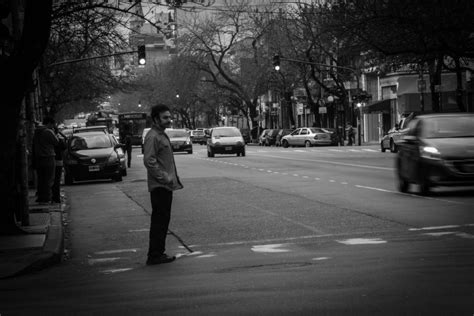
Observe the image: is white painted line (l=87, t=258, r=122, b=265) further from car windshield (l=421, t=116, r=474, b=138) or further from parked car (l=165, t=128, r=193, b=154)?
parked car (l=165, t=128, r=193, b=154)

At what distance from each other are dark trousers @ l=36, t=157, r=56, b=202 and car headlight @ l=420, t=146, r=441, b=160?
770 centimetres

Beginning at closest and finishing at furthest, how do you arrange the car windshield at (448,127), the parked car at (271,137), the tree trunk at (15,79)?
the tree trunk at (15,79) < the car windshield at (448,127) < the parked car at (271,137)

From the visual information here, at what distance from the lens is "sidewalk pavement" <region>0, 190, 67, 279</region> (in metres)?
11.9

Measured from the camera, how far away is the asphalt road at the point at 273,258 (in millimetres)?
8336

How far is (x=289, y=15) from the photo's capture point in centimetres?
7881

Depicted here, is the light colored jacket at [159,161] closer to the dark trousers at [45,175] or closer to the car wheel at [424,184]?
the car wheel at [424,184]

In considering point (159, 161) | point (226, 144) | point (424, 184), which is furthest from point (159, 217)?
point (226, 144)

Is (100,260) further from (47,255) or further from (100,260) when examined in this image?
(47,255)

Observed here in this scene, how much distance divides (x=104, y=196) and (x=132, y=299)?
645 inches

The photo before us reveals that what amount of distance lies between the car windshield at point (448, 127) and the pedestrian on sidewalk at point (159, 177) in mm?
9738

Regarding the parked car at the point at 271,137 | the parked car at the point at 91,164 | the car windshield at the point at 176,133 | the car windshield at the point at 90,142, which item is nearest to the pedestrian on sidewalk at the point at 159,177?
the parked car at the point at 91,164

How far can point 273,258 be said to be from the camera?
11656 mm

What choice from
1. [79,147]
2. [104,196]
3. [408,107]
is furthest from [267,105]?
[104,196]

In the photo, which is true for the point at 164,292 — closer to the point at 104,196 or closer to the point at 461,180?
the point at 461,180
